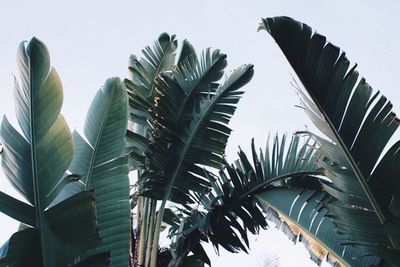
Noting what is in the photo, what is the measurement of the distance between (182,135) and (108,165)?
1.15 m

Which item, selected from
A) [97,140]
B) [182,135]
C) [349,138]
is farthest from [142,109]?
[349,138]

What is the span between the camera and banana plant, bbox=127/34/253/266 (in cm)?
504

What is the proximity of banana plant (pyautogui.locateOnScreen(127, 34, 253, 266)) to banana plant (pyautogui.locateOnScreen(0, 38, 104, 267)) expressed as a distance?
5.26 feet

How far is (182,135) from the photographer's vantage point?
5.10 m

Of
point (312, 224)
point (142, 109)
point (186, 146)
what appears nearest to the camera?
point (312, 224)

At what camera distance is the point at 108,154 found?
418 cm

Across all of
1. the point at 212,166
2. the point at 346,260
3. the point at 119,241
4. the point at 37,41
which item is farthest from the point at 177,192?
the point at 37,41

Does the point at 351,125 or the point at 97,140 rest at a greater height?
the point at 97,140

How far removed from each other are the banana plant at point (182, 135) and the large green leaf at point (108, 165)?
795mm

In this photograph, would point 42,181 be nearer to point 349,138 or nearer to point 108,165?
point 108,165

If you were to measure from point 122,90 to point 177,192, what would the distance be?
45.9 inches

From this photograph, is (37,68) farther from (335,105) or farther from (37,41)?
(335,105)

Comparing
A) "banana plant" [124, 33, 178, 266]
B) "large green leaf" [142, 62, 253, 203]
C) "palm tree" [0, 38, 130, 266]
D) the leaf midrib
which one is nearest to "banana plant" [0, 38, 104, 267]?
"palm tree" [0, 38, 130, 266]

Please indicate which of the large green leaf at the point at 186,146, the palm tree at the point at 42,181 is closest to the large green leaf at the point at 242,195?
the large green leaf at the point at 186,146
